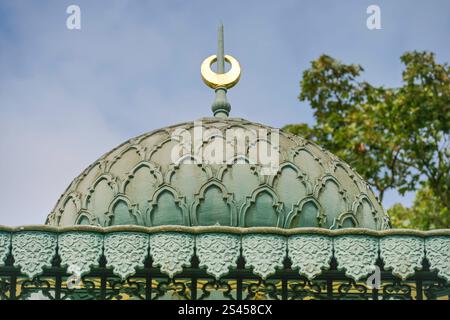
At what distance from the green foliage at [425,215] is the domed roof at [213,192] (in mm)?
14999

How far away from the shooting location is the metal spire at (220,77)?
12.8 metres

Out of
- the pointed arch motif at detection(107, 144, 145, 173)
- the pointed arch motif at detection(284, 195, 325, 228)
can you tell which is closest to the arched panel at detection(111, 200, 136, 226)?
the pointed arch motif at detection(107, 144, 145, 173)

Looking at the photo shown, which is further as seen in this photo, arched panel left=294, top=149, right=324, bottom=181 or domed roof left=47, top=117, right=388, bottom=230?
arched panel left=294, top=149, right=324, bottom=181

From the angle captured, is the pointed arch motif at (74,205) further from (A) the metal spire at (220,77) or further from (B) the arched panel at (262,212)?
(A) the metal spire at (220,77)

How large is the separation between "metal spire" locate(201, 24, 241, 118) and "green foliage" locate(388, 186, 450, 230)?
13.8m

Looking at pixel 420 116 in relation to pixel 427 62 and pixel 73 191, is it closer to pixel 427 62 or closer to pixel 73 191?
pixel 427 62

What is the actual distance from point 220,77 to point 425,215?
50.9 feet

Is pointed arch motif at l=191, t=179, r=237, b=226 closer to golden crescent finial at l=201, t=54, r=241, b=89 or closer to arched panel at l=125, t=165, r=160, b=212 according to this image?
arched panel at l=125, t=165, r=160, b=212

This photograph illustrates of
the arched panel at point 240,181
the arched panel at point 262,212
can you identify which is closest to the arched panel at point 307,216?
the arched panel at point 262,212

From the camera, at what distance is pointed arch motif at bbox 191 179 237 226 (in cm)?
1030

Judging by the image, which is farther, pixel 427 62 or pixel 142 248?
pixel 427 62

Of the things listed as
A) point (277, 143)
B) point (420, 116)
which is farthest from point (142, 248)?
point (420, 116)
